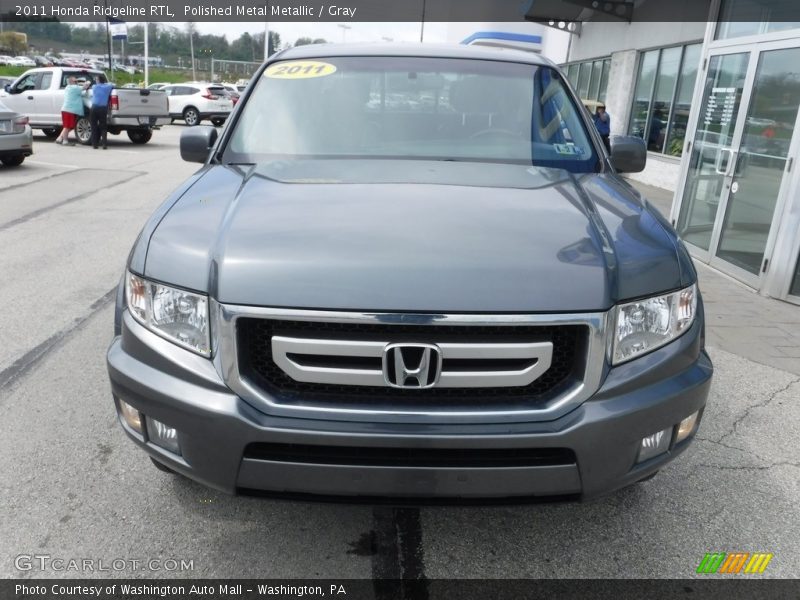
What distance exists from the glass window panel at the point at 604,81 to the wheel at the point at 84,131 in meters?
14.1

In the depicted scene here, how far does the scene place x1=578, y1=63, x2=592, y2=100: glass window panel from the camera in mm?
20231

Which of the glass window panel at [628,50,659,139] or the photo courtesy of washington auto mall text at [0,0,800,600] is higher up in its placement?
the glass window panel at [628,50,659,139]

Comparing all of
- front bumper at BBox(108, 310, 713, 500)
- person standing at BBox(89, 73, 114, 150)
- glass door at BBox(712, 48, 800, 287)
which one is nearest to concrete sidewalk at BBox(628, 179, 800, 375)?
glass door at BBox(712, 48, 800, 287)

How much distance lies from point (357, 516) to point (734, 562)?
147 centimetres

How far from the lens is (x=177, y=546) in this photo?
2.52 m

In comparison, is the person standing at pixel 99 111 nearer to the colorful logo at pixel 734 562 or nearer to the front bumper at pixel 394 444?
the front bumper at pixel 394 444

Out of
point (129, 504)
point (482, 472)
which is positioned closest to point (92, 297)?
point (129, 504)

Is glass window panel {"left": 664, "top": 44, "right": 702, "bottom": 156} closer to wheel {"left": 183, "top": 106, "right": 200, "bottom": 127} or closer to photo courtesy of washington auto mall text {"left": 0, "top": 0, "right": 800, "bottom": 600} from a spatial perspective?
photo courtesy of washington auto mall text {"left": 0, "top": 0, "right": 800, "bottom": 600}

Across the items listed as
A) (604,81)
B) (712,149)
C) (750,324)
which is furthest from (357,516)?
(604,81)

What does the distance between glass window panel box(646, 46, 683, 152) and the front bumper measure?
14.1m

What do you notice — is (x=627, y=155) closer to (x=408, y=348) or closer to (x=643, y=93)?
(x=408, y=348)

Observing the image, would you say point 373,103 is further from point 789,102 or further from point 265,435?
point 789,102

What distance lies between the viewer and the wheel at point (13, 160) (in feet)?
42.7

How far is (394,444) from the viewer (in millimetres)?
1959
